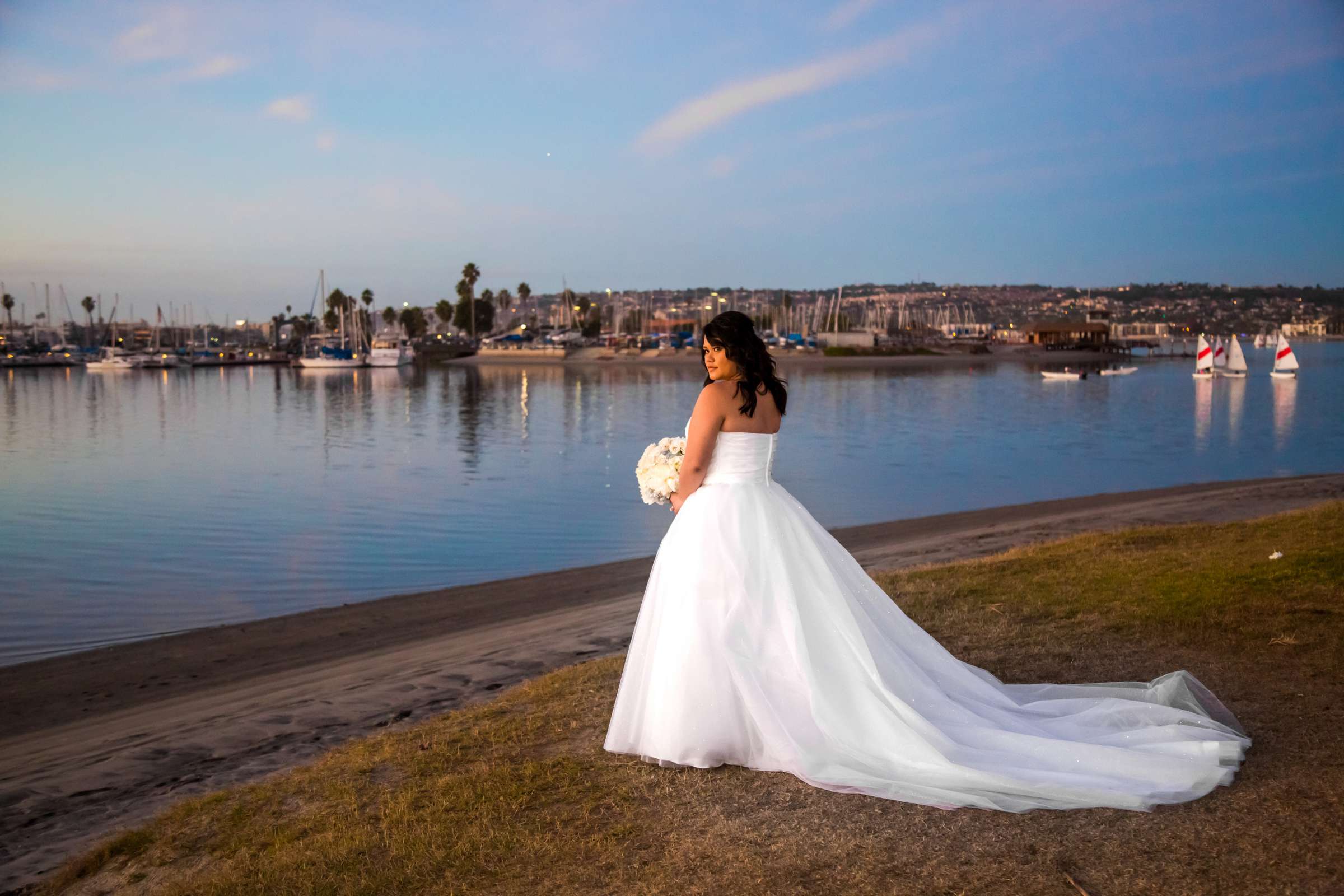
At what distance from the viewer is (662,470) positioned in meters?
Answer: 5.43

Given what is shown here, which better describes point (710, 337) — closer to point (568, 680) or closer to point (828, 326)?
point (568, 680)

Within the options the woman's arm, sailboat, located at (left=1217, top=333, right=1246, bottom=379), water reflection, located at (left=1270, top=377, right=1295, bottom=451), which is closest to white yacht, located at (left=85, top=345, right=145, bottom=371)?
water reflection, located at (left=1270, top=377, right=1295, bottom=451)

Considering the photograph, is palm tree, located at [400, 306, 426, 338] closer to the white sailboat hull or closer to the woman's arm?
the white sailboat hull

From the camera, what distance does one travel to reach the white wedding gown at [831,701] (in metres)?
4.54

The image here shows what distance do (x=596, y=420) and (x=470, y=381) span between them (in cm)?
4035

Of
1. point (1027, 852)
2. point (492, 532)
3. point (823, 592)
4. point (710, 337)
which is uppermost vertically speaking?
point (710, 337)

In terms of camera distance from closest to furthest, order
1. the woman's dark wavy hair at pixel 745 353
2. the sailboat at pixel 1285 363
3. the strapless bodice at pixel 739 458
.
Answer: the woman's dark wavy hair at pixel 745 353, the strapless bodice at pixel 739 458, the sailboat at pixel 1285 363

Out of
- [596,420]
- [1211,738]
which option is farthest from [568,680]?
[596,420]

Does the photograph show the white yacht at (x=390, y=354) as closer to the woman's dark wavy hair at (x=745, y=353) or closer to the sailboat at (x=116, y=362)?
the sailboat at (x=116, y=362)

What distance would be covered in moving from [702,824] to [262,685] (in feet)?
20.7

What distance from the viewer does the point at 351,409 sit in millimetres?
53625

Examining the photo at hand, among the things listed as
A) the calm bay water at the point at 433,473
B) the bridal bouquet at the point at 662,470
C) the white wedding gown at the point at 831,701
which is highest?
the bridal bouquet at the point at 662,470

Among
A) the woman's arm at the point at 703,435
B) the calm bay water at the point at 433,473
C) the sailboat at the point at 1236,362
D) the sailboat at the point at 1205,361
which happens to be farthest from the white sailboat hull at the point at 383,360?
the woman's arm at the point at 703,435

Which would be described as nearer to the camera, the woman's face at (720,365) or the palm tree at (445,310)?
the woman's face at (720,365)
